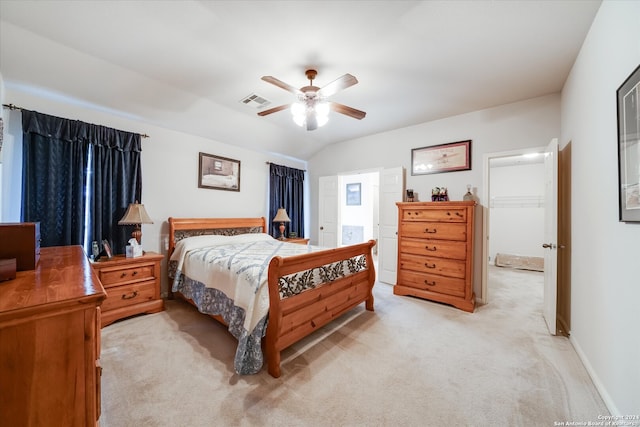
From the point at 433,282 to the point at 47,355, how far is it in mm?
3671

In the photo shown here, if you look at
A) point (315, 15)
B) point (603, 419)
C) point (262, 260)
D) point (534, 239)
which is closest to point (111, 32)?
point (315, 15)

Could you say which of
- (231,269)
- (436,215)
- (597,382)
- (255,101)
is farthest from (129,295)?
(597,382)

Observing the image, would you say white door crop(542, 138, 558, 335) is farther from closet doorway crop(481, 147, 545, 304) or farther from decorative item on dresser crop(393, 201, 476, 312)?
closet doorway crop(481, 147, 545, 304)

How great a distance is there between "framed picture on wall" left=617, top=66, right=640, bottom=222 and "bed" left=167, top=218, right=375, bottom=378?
2024 millimetres

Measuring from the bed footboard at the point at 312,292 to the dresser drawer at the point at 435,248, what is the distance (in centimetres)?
85

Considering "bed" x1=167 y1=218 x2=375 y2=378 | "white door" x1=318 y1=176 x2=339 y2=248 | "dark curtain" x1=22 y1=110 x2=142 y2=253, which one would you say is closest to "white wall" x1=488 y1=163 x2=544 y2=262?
"white door" x1=318 y1=176 x2=339 y2=248

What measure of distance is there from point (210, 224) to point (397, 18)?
3544 millimetres

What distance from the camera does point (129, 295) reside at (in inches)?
111

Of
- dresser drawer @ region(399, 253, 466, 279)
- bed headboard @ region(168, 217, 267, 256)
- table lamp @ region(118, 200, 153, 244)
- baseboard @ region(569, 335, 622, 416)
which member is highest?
table lamp @ region(118, 200, 153, 244)

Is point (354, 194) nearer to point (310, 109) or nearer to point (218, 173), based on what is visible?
point (218, 173)

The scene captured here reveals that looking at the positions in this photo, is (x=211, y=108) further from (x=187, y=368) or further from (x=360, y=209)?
(x=360, y=209)

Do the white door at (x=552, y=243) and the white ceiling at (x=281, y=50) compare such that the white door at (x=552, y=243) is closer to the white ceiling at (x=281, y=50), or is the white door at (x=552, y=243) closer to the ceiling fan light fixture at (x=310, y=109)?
the white ceiling at (x=281, y=50)

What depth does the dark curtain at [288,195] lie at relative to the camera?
16.4 feet

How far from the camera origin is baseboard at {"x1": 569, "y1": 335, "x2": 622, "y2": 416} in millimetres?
1548
